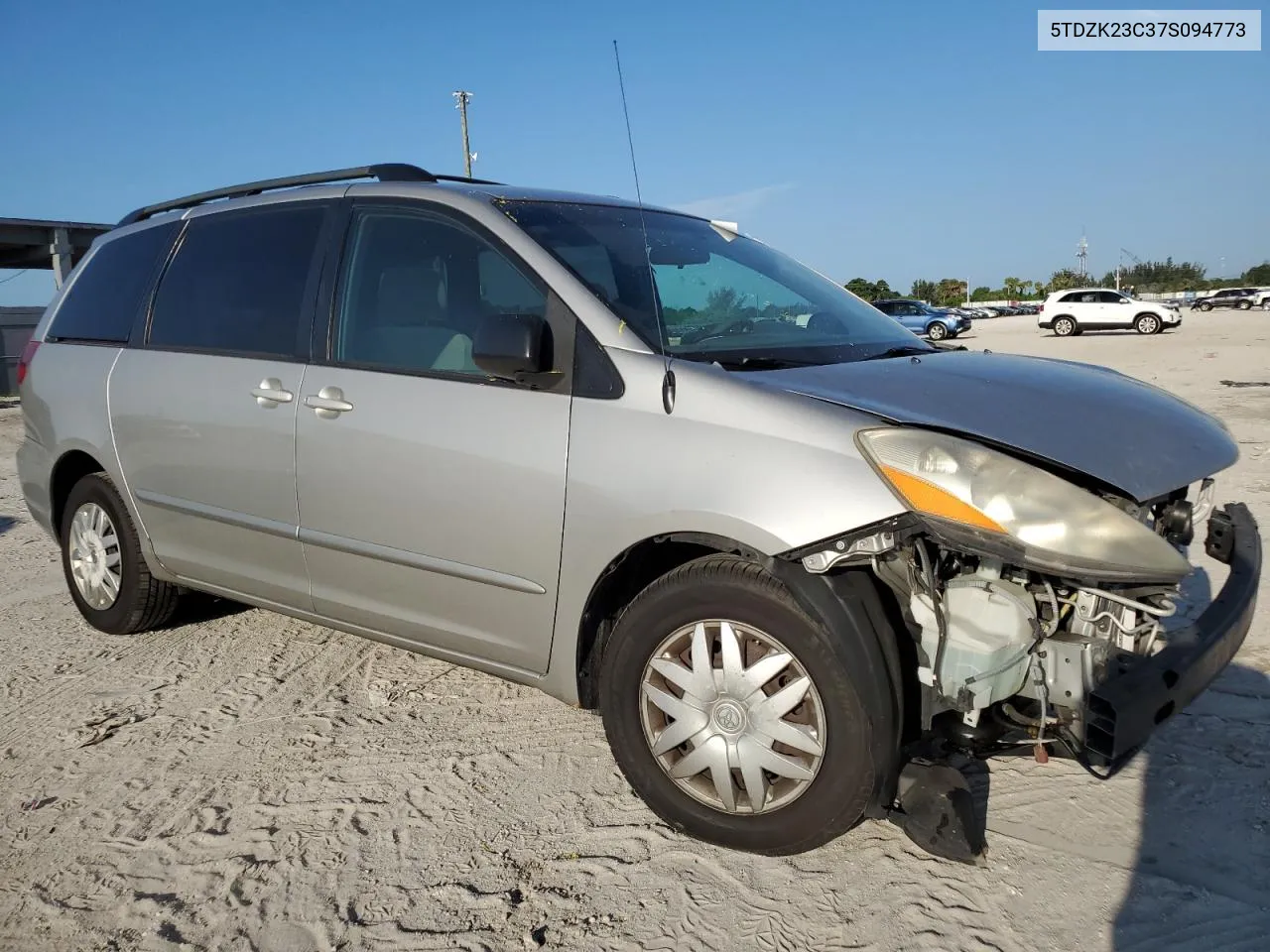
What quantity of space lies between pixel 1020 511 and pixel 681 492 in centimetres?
83

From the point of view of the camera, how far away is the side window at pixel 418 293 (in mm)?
2998

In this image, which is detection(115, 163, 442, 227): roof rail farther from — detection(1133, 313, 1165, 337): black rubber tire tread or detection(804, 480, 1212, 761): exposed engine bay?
detection(1133, 313, 1165, 337): black rubber tire tread

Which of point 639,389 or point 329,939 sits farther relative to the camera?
point 639,389

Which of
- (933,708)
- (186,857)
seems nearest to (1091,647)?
(933,708)

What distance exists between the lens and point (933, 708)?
2.36 meters

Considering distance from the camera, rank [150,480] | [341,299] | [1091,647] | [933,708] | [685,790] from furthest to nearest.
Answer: [150,480] → [341,299] → [685,790] → [933,708] → [1091,647]

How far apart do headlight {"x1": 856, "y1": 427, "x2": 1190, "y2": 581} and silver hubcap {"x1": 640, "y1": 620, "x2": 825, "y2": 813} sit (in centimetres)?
54

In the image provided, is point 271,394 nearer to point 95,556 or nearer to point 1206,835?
point 95,556

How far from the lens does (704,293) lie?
10.6ft

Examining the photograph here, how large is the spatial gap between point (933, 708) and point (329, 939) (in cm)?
158

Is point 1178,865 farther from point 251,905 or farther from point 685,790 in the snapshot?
point 251,905

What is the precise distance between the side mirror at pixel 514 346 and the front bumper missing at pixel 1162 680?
1.66 m

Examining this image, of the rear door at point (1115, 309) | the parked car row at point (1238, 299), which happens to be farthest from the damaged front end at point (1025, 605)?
the parked car row at point (1238, 299)

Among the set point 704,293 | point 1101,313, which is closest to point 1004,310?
point 1101,313
